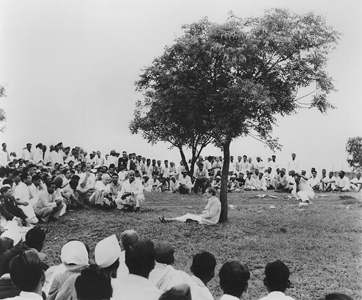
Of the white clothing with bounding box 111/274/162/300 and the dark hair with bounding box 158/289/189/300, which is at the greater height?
the dark hair with bounding box 158/289/189/300

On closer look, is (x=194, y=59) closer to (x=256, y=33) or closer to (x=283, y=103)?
(x=256, y=33)

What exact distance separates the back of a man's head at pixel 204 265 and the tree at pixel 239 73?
6846 mm

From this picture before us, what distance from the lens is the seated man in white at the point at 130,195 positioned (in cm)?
1348

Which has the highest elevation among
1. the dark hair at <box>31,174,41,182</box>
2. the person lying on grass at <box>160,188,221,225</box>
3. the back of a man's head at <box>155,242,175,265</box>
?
the dark hair at <box>31,174,41,182</box>

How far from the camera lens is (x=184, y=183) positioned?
2009 cm

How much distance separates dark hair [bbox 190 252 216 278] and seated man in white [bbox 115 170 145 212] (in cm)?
966

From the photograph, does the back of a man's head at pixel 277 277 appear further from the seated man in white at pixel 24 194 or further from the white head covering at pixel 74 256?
the seated man in white at pixel 24 194

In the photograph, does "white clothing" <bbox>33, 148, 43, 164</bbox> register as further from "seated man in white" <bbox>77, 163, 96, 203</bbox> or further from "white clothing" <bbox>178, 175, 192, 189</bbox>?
"white clothing" <bbox>178, 175, 192, 189</bbox>

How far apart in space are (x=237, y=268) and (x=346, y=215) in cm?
1026

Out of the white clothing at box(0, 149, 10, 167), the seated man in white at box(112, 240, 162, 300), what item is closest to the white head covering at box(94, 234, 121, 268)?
the seated man in white at box(112, 240, 162, 300)

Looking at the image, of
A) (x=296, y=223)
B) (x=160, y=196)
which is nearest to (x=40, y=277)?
(x=296, y=223)

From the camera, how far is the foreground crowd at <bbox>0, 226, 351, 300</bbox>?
2.92 metres

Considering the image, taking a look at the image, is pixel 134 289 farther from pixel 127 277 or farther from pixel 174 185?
pixel 174 185

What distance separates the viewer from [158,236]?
996cm
